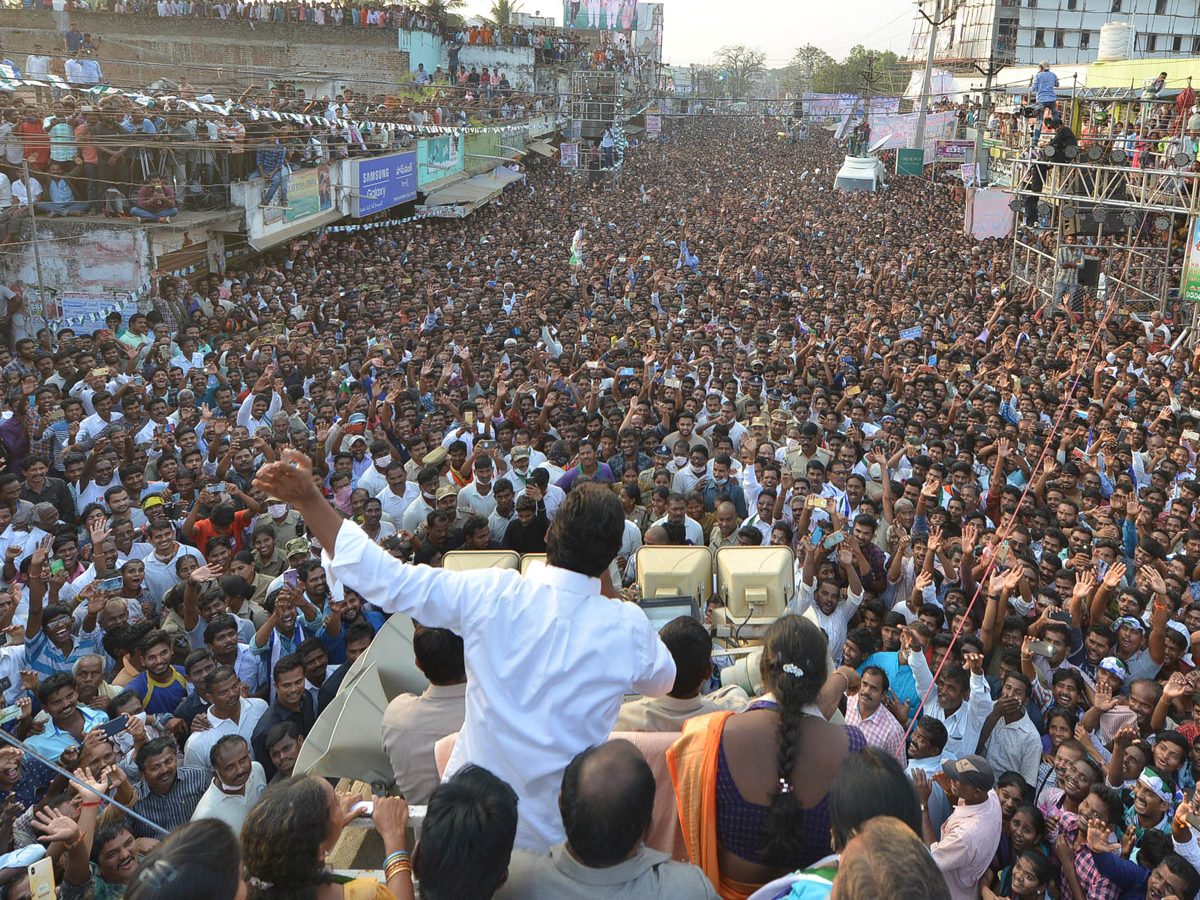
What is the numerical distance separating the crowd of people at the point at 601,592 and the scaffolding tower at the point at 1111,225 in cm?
113

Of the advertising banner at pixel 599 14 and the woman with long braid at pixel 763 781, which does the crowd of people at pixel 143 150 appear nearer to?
the woman with long braid at pixel 763 781

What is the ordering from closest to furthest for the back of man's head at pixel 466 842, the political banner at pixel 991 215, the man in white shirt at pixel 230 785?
the back of man's head at pixel 466 842 → the man in white shirt at pixel 230 785 → the political banner at pixel 991 215

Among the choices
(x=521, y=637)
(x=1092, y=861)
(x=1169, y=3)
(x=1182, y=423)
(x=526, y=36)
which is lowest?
(x=1092, y=861)

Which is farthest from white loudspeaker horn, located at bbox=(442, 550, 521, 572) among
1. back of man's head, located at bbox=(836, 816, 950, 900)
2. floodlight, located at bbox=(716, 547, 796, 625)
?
back of man's head, located at bbox=(836, 816, 950, 900)

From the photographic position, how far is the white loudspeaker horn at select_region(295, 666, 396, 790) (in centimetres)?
286

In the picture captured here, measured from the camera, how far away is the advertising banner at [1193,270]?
425 inches

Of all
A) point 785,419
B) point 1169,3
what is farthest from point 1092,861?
point 1169,3

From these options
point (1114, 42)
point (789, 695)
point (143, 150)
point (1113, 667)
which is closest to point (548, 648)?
point (789, 695)

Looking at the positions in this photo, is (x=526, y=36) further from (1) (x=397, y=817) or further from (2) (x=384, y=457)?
(1) (x=397, y=817)

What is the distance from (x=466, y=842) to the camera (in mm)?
1902

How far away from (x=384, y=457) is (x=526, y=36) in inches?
1366

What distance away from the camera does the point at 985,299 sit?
572 inches

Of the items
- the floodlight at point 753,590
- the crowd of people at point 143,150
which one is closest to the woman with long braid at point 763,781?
the floodlight at point 753,590

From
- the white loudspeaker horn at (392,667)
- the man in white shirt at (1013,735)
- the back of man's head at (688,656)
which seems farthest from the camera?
the man in white shirt at (1013,735)
